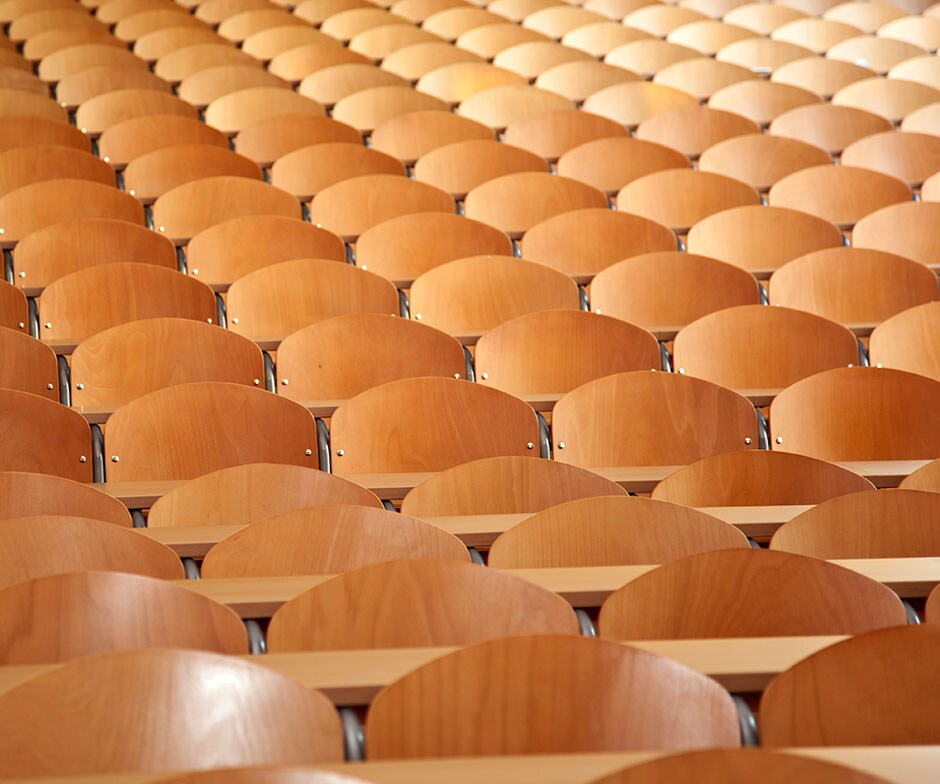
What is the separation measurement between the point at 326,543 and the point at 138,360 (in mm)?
495

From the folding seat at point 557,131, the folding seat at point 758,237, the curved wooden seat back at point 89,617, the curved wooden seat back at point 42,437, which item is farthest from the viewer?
the folding seat at point 557,131

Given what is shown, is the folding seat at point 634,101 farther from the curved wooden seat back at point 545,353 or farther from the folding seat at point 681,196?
the curved wooden seat back at point 545,353

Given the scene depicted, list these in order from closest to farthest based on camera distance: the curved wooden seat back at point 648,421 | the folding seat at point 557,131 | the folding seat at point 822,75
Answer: the curved wooden seat back at point 648,421 → the folding seat at point 557,131 → the folding seat at point 822,75

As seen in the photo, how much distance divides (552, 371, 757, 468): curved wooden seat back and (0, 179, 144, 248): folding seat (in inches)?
30.9

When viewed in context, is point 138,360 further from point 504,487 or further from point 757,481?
point 757,481

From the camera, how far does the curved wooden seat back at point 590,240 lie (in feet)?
5.35

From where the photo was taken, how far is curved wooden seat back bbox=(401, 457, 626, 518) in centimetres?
98

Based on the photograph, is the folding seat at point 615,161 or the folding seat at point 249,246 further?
the folding seat at point 615,161

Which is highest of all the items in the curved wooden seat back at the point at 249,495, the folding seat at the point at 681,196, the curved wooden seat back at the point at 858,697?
the folding seat at the point at 681,196

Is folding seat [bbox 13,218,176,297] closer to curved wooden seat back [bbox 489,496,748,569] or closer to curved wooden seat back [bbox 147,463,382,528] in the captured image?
curved wooden seat back [bbox 147,463,382,528]

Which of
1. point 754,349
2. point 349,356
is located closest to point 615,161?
point 754,349

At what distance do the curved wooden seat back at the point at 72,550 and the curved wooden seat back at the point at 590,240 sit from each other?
91cm

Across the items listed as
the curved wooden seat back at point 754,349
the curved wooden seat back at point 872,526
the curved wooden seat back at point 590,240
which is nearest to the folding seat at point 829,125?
the curved wooden seat back at point 590,240

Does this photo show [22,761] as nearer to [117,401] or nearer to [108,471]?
[108,471]
